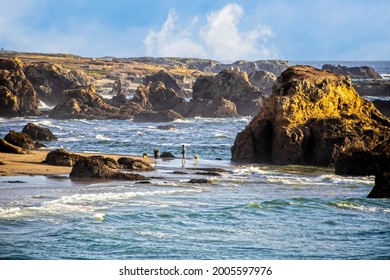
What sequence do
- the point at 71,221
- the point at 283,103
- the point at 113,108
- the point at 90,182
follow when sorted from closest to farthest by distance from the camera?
the point at 71,221 < the point at 90,182 < the point at 283,103 < the point at 113,108

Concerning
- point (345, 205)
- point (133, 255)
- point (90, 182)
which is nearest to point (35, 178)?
point (90, 182)

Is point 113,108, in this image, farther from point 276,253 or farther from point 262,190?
point 276,253

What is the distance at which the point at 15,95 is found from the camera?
3081 inches

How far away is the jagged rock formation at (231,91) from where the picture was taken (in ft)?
278

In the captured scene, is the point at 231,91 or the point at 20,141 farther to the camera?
the point at 231,91

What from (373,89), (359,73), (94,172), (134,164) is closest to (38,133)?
(134,164)

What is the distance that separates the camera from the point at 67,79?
100 m

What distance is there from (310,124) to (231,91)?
46782 millimetres

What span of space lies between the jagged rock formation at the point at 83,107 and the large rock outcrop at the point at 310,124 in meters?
37.5

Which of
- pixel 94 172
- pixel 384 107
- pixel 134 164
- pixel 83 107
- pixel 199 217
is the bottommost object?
pixel 199 217

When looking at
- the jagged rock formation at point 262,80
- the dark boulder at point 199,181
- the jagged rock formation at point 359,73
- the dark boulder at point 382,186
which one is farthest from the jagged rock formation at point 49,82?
the dark boulder at point 382,186

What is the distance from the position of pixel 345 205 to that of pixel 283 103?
13.9 m

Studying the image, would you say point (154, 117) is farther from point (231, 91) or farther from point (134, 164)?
point (134, 164)

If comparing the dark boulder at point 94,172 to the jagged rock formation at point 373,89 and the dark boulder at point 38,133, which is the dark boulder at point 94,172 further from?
the jagged rock formation at point 373,89
